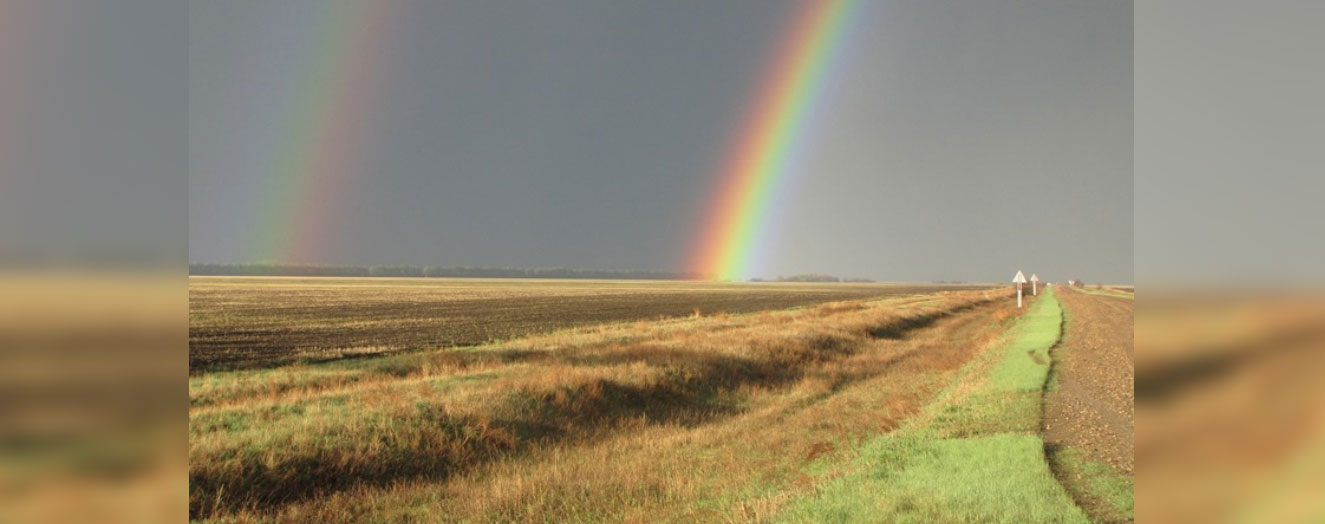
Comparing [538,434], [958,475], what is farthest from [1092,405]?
[538,434]

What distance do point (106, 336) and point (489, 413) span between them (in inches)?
484

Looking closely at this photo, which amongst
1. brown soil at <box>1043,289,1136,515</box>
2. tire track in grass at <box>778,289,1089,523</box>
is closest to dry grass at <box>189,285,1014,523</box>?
tire track in grass at <box>778,289,1089,523</box>

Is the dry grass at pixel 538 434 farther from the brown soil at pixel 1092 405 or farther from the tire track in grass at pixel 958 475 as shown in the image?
the brown soil at pixel 1092 405

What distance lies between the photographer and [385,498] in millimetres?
10281

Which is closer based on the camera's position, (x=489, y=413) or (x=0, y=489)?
(x=0, y=489)

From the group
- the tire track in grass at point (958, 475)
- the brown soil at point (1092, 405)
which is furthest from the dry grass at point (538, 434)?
the brown soil at point (1092, 405)

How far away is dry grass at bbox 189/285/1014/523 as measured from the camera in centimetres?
980

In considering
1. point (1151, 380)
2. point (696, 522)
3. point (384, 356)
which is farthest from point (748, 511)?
point (384, 356)

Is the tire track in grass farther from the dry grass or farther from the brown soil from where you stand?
the dry grass

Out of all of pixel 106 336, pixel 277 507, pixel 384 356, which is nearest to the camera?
pixel 106 336

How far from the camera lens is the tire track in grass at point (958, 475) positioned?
7.55 meters

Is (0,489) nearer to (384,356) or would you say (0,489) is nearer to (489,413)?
(489,413)

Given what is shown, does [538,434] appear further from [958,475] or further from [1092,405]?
[1092,405]

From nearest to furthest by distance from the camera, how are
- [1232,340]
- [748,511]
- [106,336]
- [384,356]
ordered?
[1232,340]
[106,336]
[748,511]
[384,356]
